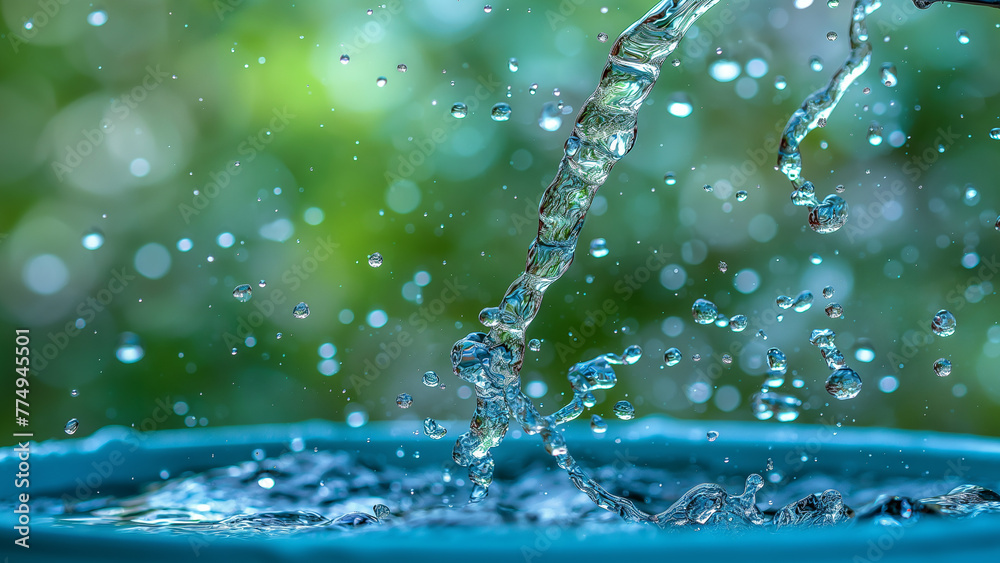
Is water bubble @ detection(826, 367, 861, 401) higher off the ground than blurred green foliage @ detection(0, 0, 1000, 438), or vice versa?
blurred green foliage @ detection(0, 0, 1000, 438)

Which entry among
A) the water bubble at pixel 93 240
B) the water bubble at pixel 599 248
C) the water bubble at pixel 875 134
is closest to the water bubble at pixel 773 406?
the water bubble at pixel 599 248

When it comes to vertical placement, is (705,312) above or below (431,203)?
below

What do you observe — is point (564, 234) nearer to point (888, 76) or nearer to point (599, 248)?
point (888, 76)

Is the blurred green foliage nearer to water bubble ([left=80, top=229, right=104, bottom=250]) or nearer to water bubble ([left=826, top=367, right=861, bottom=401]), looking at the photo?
water bubble ([left=80, top=229, right=104, bottom=250])

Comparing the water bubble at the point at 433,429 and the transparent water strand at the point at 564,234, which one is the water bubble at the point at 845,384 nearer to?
the transparent water strand at the point at 564,234

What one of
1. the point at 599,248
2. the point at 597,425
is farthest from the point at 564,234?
the point at 599,248

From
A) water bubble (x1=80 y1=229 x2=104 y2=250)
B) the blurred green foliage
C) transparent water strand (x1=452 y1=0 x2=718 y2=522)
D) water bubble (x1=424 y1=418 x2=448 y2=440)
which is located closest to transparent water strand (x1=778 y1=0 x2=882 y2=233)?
transparent water strand (x1=452 y1=0 x2=718 y2=522)
